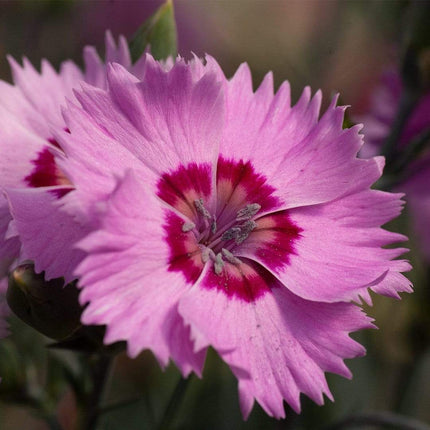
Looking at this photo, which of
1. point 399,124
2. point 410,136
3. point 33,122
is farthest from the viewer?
point 410,136

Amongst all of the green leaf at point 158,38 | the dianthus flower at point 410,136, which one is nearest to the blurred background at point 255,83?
the dianthus flower at point 410,136

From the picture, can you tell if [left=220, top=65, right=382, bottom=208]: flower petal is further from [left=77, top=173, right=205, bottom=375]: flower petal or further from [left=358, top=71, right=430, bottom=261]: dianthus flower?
[left=358, top=71, right=430, bottom=261]: dianthus flower

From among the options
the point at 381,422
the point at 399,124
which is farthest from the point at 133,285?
the point at 399,124

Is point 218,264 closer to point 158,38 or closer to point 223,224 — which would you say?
point 223,224

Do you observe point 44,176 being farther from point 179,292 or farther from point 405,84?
point 405,84

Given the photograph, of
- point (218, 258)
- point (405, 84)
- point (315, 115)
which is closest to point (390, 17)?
point (405, 84)

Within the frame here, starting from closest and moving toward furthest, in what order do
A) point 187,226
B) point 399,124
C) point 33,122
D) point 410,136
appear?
1. point 187,226
2. point 33,122
3. point 399,124
4. point 410,136

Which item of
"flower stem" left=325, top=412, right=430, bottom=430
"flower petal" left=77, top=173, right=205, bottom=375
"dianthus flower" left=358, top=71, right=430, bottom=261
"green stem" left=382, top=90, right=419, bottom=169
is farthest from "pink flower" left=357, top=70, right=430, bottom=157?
"flower petal" left=77, top=173, right=205, bottom=375
